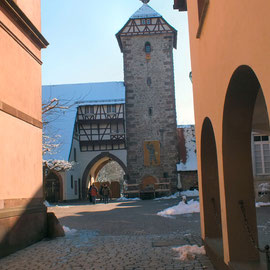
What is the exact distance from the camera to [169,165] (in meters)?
34.3

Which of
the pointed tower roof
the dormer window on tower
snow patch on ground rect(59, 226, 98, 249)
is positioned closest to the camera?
snow patch on ground rect(59, 226, 98, 249)

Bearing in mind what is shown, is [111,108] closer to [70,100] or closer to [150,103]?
[150,103]

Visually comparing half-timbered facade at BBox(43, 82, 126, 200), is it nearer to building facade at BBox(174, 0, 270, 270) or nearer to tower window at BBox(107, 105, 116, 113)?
tower window at BBox(107, 105, 116, 113)

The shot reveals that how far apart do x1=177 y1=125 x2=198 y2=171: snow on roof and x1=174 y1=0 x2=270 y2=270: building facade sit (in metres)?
28.0

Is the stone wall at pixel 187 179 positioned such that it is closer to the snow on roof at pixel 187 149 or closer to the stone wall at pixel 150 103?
the snow on roof at pixel 187 149

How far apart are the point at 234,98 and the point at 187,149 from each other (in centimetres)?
3120

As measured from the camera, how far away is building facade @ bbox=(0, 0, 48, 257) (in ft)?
24.9

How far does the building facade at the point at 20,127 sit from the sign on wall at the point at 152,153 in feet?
80.6

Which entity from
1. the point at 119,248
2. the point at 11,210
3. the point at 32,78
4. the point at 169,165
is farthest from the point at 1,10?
the point at 169,165

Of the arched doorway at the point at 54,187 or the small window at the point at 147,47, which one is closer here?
the arched doorway at the point at 54,187

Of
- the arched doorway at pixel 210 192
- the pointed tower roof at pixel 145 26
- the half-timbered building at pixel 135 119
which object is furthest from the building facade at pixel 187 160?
the arched doorway at pixel 210 192

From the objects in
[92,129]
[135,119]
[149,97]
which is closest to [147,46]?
[149,97]

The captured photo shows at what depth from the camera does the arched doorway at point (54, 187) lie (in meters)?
32.3

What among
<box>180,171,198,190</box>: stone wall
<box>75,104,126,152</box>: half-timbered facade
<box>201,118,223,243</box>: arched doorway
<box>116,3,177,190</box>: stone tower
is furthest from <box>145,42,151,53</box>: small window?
<box>201,118,223,243</box>: arched doorway
